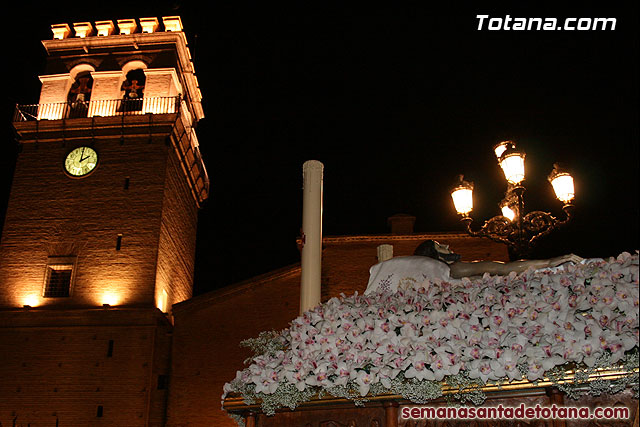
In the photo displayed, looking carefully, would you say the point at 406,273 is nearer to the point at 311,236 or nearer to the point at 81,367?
the point at 311,236

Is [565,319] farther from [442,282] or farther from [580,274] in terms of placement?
[442,282]

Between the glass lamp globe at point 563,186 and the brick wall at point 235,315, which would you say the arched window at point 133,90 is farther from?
the glass lamp globe at point 563,186

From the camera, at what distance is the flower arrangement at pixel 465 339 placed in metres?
3.17

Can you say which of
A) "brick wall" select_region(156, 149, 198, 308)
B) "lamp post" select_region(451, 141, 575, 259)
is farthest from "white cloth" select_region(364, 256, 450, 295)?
"brick wall" select_region(156, 149, 198, 308)

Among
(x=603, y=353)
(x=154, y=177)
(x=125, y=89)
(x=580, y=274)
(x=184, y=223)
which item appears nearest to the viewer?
(x=603, y=353)

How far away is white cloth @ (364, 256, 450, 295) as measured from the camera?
4.14m

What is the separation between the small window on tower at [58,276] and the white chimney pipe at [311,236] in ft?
67.6

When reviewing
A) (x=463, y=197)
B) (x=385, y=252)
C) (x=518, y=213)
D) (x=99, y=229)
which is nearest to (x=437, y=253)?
(x=385, y=252)

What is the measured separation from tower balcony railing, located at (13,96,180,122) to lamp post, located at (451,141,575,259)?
16854 millimetres

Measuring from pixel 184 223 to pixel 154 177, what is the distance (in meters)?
4.06

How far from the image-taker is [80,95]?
26.8 m

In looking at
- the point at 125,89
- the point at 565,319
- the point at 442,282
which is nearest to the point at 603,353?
the point at 565,319

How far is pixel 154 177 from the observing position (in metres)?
25.1

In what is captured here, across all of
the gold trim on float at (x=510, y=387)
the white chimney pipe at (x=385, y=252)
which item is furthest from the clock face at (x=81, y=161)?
the gold trim on float at (x=510, y=387)
